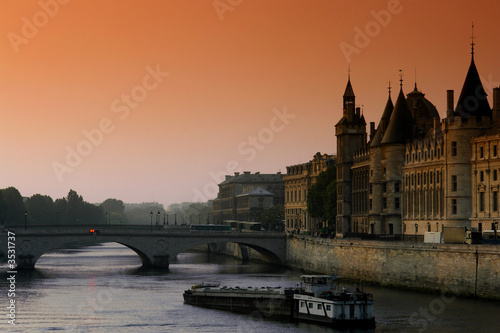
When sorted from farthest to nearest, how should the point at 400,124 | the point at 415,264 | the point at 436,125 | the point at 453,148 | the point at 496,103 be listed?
the point at 400,124, the point at 436,125, the point at 496,103, the point at 453,148, the point at 415,264

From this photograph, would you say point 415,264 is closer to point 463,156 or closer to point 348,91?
point 463,156

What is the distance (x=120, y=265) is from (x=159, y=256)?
1133 cm

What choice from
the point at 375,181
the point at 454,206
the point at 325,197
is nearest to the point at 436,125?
the point at 375,181

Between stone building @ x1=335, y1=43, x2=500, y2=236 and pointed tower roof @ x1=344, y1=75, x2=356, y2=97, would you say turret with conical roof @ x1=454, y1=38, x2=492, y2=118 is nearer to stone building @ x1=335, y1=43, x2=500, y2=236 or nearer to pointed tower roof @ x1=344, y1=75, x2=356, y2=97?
stone building @ x1=335, y1=43, x2=500, y2=236

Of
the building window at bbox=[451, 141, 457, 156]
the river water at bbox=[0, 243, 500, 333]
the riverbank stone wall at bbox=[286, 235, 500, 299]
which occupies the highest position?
the building window at bbox=[451, 141, 457, 156]

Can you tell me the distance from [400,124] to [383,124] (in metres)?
7.47

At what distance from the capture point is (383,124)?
451ft

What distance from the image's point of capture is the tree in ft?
530

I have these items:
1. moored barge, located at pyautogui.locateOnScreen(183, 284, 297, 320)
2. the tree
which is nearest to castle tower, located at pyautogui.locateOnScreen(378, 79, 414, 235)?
the tree

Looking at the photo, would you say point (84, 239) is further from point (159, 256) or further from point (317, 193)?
point (317, 193)

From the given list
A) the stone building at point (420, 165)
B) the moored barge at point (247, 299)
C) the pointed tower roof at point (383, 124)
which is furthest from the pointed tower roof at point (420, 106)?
the moored barge at point (247, 299)

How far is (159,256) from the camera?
14500 cm

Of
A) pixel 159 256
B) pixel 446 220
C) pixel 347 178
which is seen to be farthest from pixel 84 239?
pixel 446 220

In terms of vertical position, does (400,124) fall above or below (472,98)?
below
